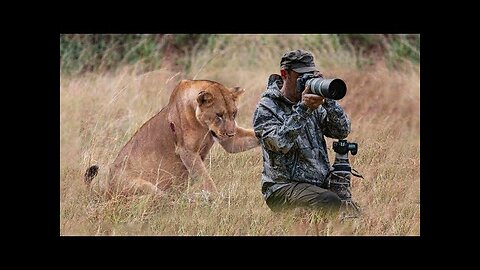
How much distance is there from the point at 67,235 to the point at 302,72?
96.5 inches

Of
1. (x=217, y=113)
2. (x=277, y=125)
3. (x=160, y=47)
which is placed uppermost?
(x=160, y=47)

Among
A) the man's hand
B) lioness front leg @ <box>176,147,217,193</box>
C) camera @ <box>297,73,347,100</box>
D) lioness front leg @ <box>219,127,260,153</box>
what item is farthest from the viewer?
lioness front leg @ <box>219,127,260,153</box>

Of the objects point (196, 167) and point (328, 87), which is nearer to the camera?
point (328, 87)

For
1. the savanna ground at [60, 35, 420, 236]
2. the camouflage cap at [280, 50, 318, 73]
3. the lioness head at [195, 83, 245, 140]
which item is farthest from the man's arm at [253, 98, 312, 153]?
the lioness head at [195, 83, 245, 140]

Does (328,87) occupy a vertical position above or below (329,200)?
above

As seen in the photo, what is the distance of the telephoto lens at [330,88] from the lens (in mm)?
6633

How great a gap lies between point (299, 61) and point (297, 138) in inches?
23.7

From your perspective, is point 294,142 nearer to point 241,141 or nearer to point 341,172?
point 341,172

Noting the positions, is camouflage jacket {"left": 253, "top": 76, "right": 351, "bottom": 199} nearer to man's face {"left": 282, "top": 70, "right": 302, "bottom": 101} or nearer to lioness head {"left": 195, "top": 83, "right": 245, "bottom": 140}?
man's face {"left": 282, "top": 70, "right": 302, "bottom": 101}

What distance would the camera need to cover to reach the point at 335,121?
7359mm

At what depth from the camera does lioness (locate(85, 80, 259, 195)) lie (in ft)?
27.1

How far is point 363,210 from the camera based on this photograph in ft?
25.6

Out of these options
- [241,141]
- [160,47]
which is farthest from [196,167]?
[160,47]

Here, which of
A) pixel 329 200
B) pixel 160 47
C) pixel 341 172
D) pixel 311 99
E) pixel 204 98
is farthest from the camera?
pixel 160 47
